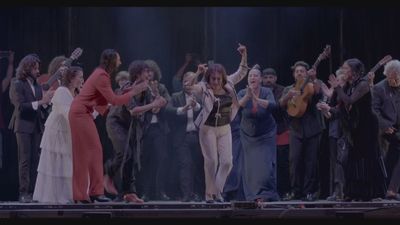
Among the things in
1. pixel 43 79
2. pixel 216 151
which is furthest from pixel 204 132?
pixel 43 79

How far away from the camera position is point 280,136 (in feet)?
42.0

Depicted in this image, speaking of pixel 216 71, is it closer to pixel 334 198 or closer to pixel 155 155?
pixel 155 155

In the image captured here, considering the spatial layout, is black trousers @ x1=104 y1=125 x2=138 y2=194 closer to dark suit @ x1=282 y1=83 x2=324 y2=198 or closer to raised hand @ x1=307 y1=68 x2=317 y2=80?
dark suit @ x1=282 y1=83 x2=324 y2=198

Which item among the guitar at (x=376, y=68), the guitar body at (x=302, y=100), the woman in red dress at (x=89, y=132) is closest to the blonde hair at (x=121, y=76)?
the woman in red dress at (x=89, y=132)

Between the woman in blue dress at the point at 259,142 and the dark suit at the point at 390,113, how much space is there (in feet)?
4.59

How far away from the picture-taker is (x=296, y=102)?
40.5 feet

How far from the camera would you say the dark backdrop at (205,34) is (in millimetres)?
13359

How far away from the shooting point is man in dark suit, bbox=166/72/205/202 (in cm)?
1257

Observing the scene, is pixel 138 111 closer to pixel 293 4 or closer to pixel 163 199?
pixel 163 199

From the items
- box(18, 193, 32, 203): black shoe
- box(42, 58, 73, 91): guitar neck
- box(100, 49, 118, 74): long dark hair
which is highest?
box(100, 49, 118, 74): long dark hair

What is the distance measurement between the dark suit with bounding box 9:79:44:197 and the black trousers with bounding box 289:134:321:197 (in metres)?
3.43

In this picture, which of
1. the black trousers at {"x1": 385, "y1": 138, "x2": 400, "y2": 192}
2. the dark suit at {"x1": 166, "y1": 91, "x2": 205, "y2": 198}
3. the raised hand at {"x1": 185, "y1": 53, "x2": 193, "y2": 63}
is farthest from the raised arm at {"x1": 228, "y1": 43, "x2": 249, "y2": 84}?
the black trousers at {"x1": 385, "y1": 138, "x2": 400, "y2": 192}

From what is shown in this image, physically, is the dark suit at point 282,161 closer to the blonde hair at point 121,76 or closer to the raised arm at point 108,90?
the blonde hair at point 121,76

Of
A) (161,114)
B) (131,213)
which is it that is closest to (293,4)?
(161,114)
